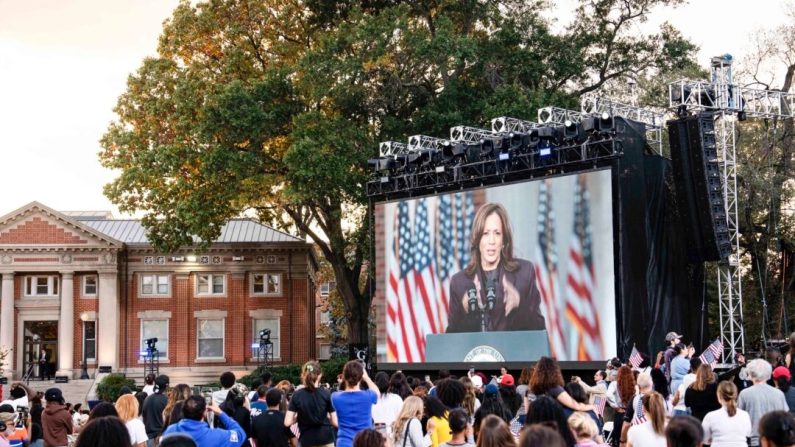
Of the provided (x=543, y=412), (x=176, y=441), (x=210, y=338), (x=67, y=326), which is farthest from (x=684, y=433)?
(x=210, y=338)

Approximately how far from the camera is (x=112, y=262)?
50594 mm

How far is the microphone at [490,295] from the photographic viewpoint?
3077 cm

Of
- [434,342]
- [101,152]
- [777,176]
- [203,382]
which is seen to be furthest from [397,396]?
[203,382]

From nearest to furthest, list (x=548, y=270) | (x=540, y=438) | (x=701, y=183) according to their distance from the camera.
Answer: (x=540, y=438)
(x=701, y=183)
(x=548, y=270)

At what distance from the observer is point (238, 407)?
44.3 feet

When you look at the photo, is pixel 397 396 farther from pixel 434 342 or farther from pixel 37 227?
pixel 37 227

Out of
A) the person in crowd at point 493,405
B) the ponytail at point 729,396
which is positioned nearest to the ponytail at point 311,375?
the person in crowd at point 493,405

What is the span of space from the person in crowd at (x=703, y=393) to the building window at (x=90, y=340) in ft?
136

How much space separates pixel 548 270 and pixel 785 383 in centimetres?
1693

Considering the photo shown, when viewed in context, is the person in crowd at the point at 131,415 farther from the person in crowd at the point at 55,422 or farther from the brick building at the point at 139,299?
the brick building at the point at 139,299

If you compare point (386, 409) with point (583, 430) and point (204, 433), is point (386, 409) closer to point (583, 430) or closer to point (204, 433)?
point (204, 433)

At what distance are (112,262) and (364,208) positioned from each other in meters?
13.4

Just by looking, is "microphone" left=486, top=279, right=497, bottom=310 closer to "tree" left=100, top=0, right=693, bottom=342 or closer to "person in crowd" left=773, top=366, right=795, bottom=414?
"tree" left=100, top=0, right=693, bottom=342

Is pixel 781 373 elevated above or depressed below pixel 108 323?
below
